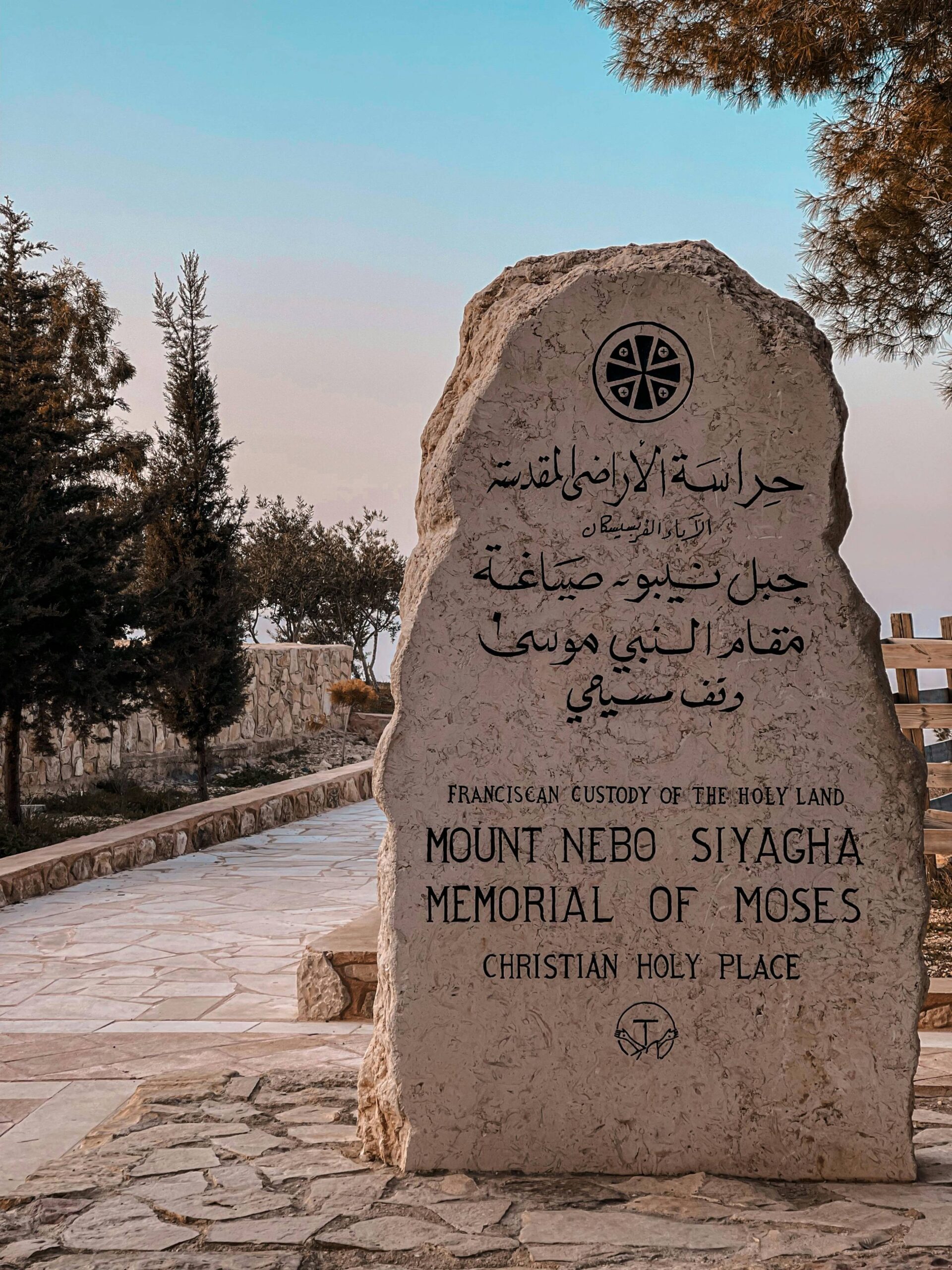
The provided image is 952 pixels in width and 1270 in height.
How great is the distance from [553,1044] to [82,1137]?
5.42ft

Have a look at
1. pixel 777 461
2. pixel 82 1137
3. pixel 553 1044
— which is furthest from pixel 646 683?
pixel 82 1137

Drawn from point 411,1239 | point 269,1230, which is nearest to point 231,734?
point 269,1230

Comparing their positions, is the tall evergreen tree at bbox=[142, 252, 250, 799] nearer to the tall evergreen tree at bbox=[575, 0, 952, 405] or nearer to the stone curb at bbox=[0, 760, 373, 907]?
the stone curb at bbox=[0, 760, 373, 907]

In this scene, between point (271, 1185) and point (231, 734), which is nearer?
point (271, 1185)

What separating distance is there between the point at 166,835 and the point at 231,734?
1036cm

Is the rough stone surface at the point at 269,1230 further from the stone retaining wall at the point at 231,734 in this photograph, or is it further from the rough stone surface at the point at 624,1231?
the stone retaining wall at the point at 231,734

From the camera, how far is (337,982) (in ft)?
17.3

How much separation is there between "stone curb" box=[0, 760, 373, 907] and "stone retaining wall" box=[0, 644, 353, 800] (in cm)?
199

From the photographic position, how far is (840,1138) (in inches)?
130

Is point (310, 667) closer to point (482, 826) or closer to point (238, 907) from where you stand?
point (238, 907)

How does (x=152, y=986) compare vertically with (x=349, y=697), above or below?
below

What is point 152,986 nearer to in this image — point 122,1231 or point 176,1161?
A: point 176,1161

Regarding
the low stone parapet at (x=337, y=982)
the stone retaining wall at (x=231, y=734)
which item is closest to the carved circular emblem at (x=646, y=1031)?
the low stone parapet at (x=337, y=982)

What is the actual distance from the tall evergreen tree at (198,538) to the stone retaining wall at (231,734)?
0.89m
